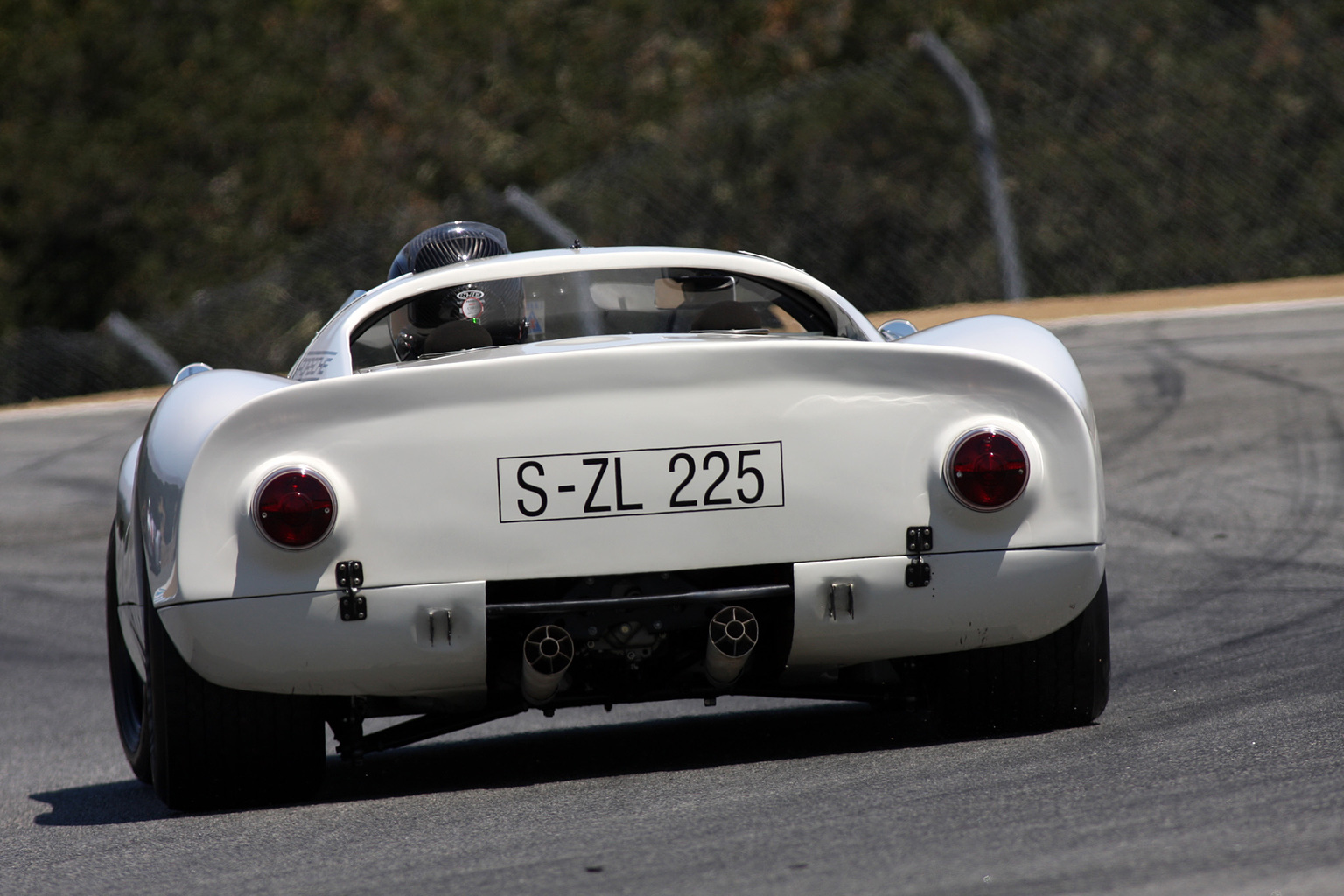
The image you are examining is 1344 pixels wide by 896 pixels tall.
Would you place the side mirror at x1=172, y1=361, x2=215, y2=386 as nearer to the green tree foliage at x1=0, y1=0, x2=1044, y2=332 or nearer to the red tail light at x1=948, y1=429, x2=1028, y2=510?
the red tail light at x1=948, y1=429, x2=1028, y2=510

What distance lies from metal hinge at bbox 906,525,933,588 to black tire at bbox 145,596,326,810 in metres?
1.36

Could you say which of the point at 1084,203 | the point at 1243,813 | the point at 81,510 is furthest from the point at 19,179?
the point at 1243,813

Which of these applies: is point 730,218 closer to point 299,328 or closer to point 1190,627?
point 299,328

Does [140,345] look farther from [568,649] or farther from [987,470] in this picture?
→ [987,470]

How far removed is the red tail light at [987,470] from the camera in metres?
3.70

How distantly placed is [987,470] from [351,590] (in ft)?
4.37

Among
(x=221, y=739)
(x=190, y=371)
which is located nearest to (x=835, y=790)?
(x=221, y=739)

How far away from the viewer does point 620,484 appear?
142 inches

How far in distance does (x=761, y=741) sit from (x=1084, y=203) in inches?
606

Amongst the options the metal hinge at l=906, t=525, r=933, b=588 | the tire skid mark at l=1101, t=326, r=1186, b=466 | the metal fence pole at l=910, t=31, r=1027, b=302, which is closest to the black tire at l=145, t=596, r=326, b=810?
the metal hinge at l=906, t=525, r=933, b=588

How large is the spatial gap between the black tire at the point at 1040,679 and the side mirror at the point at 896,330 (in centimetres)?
102

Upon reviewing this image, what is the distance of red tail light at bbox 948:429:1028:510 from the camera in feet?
12.1

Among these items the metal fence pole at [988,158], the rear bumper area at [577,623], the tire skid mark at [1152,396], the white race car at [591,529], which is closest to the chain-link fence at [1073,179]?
the metal fence pole at [988,158]

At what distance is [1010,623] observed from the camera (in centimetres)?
382
